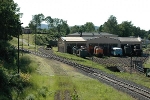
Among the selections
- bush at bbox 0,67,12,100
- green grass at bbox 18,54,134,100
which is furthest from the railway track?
bush at bbox 0,67,12,100

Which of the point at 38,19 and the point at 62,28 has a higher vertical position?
the point at 38,19

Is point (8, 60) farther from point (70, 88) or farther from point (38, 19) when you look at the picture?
point (38, 19)

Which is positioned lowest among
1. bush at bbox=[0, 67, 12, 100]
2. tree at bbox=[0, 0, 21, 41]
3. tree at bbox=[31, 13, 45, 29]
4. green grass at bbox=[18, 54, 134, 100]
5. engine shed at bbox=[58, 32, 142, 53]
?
green grass at bbox=[18, 54, 134, 100]

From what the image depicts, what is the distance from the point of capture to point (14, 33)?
57.7m

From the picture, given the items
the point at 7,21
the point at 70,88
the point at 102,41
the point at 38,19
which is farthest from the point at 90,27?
the point at 70,88

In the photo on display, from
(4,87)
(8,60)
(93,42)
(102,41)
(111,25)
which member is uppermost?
(111,25)

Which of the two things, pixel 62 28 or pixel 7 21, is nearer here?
pixel 7 21

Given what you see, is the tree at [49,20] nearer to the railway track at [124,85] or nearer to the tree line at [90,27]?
the tree line at [90,27]

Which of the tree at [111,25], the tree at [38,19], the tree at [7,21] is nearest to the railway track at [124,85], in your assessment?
the tree at [7,21]

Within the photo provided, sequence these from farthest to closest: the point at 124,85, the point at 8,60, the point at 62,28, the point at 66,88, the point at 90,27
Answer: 1. the point at 90,27
2. the point at 62,28
3. the point at 8,60
4. the point at 124,85
5. the point at 66,88

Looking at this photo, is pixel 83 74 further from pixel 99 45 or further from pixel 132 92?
pixel 99 45

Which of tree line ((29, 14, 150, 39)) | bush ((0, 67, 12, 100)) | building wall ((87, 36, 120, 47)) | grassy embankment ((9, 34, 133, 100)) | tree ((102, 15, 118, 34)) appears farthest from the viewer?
tree ((102, 15, 118, 34))

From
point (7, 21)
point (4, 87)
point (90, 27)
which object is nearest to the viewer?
point (4, 87)

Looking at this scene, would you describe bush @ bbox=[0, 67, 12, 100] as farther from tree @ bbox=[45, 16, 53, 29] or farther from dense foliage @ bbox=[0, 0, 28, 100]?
tree @ bbox=[45, 16, 53, 29]
